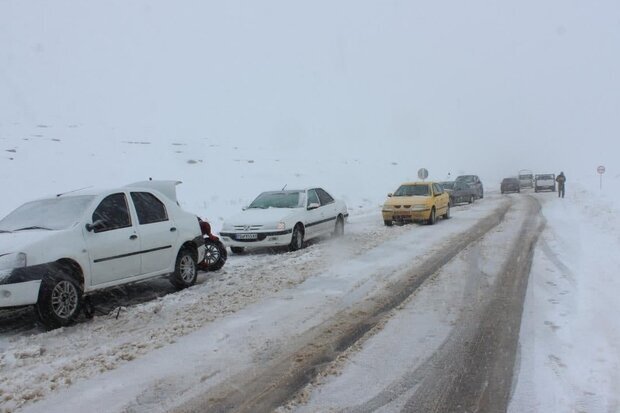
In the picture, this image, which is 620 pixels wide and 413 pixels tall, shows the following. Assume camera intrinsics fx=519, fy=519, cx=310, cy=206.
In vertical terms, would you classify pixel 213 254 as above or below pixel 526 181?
below

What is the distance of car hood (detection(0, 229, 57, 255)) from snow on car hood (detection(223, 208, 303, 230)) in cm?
567

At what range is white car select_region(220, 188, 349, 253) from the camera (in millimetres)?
11500

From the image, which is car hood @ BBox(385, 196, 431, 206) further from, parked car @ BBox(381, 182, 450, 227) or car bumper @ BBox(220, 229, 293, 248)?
car bumper @ BBox(220, 229, 293, 248)

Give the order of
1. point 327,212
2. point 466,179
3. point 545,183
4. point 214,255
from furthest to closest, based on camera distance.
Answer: point 545,183, point 466,179, point 327,212, point 214,255

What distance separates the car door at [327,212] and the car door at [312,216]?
0.22m

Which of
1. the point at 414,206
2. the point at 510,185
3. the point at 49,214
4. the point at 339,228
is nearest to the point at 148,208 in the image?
the point at 49,214

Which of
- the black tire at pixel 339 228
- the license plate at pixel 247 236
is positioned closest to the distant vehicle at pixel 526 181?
the black tire at pixel 339 228

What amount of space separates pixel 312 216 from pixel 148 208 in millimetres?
5653

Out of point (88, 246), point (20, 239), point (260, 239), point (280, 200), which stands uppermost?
point (280, 200)

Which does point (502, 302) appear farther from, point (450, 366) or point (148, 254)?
point (148, 254)

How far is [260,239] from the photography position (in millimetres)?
11492

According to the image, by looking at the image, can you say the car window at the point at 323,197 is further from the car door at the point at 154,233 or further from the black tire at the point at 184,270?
the car door at the point at 154,233

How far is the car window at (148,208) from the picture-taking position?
753 centimetres

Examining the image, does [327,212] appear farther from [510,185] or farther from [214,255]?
[510,185]
